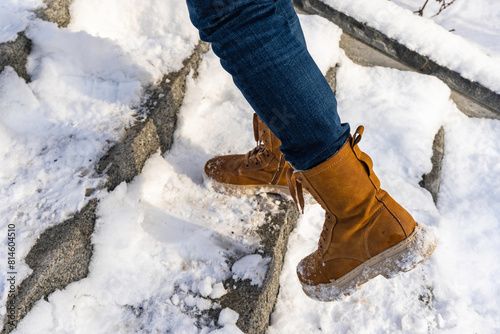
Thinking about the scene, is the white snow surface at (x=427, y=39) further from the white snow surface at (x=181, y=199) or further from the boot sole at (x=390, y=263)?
the boot sole at (x=390, y=263)

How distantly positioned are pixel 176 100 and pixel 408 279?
46.6 inches

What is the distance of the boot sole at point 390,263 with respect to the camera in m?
1.09

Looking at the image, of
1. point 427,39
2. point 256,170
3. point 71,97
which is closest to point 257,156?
point 256,170

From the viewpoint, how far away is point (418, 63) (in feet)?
7.64

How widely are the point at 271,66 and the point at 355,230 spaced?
0.55 meters

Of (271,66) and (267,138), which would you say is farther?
(267,138)

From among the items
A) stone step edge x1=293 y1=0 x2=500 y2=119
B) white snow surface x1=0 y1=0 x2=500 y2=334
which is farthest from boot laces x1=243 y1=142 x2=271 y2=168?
stone step edge x1=293 y1=0 x2=500 y2=119

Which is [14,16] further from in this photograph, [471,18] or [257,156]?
[471,18]

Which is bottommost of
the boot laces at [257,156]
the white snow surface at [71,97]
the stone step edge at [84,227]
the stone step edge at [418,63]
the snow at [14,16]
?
the stone step edge at [418,63]

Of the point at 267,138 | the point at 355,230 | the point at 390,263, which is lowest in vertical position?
the point at 390,263

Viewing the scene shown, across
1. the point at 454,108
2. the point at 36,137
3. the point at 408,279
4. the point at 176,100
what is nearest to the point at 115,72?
the point at 176,100

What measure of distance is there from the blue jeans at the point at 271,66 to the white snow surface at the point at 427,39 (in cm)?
174

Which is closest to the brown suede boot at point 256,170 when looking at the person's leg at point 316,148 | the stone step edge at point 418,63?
the person's leg at point 316,148

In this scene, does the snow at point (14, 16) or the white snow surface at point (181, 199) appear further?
the snow at point (14, 16)
